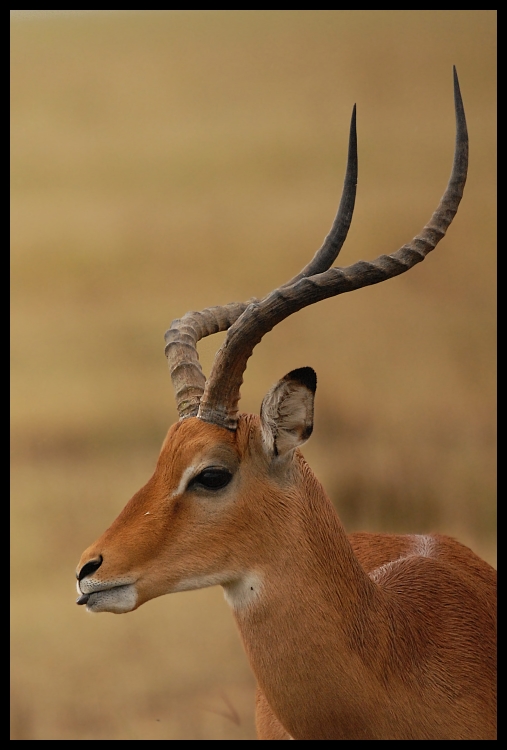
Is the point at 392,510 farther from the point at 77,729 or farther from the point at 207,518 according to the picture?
the point at 207,518

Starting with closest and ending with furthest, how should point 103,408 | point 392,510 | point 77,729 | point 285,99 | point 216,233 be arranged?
point 77,729, point 392,510, point 103,408, point 216,233, point 285,99

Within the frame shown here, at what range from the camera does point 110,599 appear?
4.84 m

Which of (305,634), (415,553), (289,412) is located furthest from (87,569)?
(415,553)

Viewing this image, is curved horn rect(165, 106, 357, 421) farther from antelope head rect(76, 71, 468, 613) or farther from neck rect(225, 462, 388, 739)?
neck rect(225, 462, 388, 739)

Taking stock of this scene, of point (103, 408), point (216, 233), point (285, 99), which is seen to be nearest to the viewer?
point (103, 408)

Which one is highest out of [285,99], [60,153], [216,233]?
[285,99]

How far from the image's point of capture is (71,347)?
53.6ft

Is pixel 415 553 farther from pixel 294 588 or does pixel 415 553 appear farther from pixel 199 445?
pixel 199 445

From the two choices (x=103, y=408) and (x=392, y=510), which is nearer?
(x=392, y=510)

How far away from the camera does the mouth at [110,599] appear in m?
4.84

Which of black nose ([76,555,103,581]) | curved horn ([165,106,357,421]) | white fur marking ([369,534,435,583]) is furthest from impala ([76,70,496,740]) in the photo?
white fur marking ([369,534,435,583])

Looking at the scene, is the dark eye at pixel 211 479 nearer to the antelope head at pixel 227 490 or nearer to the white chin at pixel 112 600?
the antelope head at pixel 227 490

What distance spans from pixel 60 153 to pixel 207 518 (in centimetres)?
Result: 1696

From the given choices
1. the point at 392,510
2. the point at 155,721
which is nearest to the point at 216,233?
the point at 392,510
